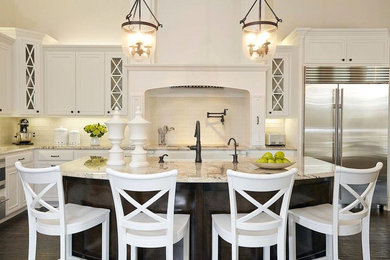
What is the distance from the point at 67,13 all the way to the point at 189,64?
244 cm

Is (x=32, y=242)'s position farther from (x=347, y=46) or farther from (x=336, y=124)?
(x=347, y=46)

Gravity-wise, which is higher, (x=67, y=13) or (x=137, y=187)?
(x=67, y=13)

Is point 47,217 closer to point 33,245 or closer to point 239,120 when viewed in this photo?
point 33,245

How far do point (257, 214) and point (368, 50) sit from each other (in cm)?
388

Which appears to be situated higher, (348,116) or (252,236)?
(348,116)

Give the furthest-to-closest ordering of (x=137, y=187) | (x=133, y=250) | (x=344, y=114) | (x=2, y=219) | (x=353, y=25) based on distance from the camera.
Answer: (x=353, y=25) → (x=344, y=114) → (x=2, y=219) → (x=133, y=250) → (x=137, y=187)

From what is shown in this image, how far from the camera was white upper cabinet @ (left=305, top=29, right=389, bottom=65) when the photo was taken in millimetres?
4492

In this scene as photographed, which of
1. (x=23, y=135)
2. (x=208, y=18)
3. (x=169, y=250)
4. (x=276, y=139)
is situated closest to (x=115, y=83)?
(x=23, y=135)

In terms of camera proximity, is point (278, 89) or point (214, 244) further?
point (278, 89)

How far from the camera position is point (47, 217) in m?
2.05

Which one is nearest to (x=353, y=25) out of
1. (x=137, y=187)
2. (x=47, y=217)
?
(x=137, y=187)

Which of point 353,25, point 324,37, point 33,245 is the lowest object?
point 33,245

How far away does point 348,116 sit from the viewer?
4.42m

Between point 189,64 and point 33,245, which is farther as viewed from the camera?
point 189,64
